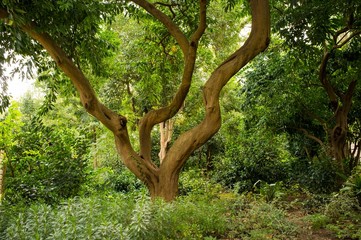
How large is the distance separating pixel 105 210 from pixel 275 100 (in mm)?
5820

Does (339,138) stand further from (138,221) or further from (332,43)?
(138,221)

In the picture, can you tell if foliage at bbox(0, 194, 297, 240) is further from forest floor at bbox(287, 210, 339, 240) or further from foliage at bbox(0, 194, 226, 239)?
forest floor at bbox(287, 210, 339, 240)

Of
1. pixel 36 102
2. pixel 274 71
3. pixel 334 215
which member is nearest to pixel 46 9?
pixel 334 215

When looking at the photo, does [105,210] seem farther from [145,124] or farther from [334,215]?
[334,215]

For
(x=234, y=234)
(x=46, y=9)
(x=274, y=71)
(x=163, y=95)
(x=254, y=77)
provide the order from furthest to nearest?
(x=163, y=95), (x=254, y=77), (x=274, y=71), (x=46, y=9), (x=234, y=234)

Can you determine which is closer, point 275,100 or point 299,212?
point 299,212

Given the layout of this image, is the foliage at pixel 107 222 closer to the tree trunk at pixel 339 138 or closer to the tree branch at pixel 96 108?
the tree branch at pixel 96 108

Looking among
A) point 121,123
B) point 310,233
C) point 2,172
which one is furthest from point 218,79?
point 2,172

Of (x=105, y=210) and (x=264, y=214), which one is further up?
(x=105, y=210)

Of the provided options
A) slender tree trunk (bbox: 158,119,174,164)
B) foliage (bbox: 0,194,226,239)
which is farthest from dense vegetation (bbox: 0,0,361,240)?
slender tree trunk (bbox: 158,119,174,164)

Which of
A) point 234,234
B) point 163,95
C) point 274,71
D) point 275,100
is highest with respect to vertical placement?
point 163,95

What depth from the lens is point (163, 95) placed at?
11.4 m

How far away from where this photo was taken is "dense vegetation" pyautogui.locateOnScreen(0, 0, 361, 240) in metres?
3.67

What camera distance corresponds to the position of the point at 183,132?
6.97 metres
